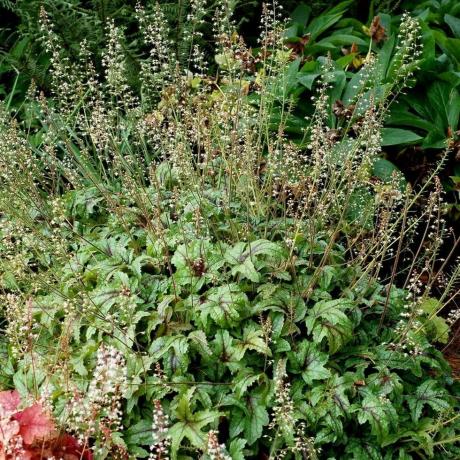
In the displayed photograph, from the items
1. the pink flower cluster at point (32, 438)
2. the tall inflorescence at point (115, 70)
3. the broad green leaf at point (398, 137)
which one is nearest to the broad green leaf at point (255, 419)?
the pink flower cluster at point (32, 438)

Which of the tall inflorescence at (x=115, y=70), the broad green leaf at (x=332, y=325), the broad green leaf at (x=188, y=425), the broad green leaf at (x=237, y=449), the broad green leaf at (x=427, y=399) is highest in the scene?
the tall inflorescence at (x=115, y=70)

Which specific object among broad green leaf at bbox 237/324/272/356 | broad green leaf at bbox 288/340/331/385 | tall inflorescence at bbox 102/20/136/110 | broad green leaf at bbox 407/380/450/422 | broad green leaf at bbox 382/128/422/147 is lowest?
broad green leaf at bbox 407/380/450/422

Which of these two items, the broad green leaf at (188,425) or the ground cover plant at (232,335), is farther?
the ground cover plant at (232,335)

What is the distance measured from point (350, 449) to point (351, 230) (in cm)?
128

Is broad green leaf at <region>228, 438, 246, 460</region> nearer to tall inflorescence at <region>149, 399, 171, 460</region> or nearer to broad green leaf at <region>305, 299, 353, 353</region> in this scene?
tall inflorescence at <region>149, 399, 171, 460</region>

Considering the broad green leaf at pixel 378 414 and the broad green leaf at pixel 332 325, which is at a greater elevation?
the broad green leaf at pixel 332 325

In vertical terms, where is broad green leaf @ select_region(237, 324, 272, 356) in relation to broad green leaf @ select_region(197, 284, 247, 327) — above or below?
below

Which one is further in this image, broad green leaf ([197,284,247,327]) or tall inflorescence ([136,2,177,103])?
tall inflorescence ([136,2,177,103])

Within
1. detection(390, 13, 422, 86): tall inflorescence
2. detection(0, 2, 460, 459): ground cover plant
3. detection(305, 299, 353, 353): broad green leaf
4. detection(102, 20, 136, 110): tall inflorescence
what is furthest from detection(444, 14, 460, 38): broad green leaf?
detection(305, 299, 353, 353): broad green leaf

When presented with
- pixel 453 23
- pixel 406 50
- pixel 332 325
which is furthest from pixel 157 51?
pixel 453 23

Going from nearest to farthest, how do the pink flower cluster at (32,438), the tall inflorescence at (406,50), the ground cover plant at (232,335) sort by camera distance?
the pink flower cluster at (32,438) → the ground cover plant at (232,335) → the tall inflorescence at (406,50)

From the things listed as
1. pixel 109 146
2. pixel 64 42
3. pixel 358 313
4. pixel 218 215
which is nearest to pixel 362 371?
pixel 358 313

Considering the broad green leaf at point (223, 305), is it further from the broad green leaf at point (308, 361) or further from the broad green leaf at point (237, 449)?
the broad green leaf at point (237, 449)

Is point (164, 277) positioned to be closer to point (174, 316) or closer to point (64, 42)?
point (174, 316)
